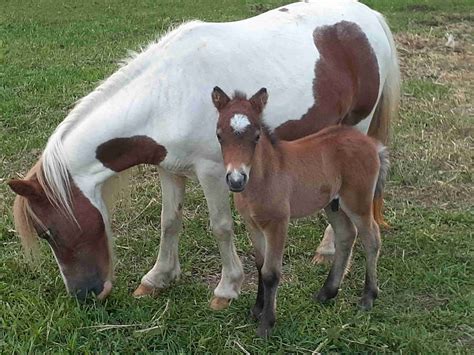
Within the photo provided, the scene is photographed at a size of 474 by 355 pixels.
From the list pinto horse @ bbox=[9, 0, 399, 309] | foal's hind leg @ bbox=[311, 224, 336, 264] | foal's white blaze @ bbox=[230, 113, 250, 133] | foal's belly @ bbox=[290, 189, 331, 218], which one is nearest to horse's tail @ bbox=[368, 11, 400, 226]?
pinto horse @ bbox=[9, 0, 399, 309]

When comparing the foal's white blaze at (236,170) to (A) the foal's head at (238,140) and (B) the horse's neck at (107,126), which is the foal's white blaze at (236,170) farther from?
(B) the horse's neck at (107,126)

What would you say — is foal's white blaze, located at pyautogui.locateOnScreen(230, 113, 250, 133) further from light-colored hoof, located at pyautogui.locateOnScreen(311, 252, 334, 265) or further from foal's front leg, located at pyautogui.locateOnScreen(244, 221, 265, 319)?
light-colored hoof, located at pyautogui.locateOnScreen(311, 252, 334, 265)

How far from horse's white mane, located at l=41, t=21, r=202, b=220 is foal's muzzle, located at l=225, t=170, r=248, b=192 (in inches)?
44.4

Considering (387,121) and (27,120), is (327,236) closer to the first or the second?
(387,121)

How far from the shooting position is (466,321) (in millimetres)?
3602

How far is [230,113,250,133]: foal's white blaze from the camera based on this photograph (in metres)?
2.87

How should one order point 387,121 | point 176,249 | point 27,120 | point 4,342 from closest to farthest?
point 4,342
point 176,249
point 387,121
point 27,120

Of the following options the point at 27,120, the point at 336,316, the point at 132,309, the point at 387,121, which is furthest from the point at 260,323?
the point at 27,120

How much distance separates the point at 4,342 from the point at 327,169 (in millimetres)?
1949

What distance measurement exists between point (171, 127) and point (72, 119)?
1.86 feet

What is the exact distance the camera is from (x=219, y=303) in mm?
3836

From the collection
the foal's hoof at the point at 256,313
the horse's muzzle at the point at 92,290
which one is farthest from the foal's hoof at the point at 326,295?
the horse's muzzle at the point at 92,290

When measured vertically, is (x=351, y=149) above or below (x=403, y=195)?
above

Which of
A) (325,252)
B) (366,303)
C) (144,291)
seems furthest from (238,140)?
(325,252)
